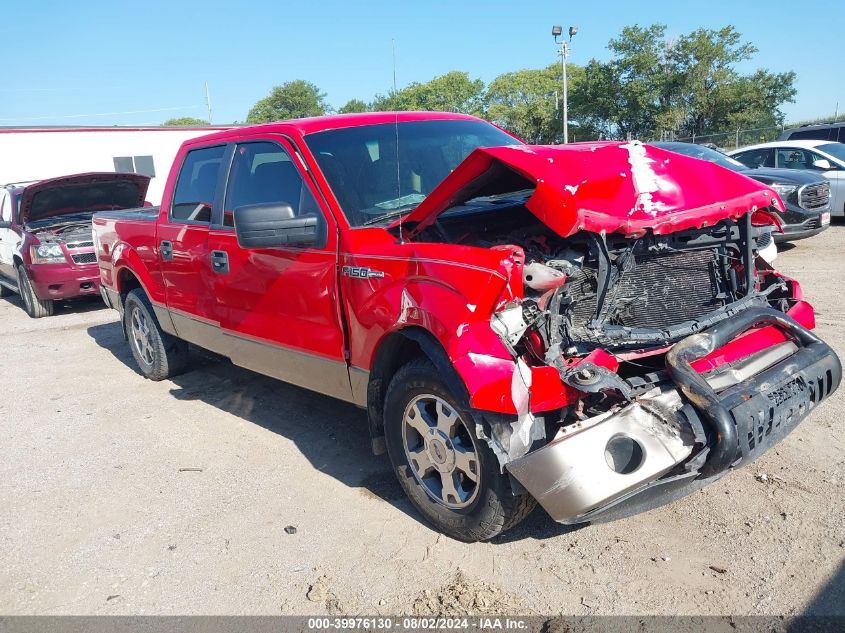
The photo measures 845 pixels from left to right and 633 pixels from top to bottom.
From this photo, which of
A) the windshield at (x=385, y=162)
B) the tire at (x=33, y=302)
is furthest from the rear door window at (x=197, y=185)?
the tire at (x=33, y=302)

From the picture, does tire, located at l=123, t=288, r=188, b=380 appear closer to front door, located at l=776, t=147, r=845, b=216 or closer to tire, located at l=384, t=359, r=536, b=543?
tire, located at l=384, t=359, r=536, b=543

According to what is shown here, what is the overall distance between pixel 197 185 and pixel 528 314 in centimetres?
313

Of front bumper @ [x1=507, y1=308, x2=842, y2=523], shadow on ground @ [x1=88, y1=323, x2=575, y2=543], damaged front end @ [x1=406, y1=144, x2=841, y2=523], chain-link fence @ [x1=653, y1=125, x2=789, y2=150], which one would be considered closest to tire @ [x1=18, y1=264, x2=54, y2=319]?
shadow on ground @ [x1=88, y1=323, x2=575, y2=543]

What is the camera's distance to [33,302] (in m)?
9.61

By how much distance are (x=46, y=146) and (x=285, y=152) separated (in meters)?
23.9

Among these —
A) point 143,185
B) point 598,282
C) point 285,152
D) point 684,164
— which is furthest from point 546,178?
point 143,185

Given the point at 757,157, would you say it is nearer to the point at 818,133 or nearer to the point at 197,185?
the point at 818,133

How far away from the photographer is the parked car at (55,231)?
9.18 meters

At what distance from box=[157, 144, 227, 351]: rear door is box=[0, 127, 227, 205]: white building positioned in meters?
18.3

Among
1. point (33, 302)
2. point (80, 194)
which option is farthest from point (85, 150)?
point (33, 302)

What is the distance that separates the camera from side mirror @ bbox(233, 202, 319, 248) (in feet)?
11.2

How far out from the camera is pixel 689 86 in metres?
41.1

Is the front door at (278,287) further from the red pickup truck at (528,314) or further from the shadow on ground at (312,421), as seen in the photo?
the shadow on ground at (312,421)

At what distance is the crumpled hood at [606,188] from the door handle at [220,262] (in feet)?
5.04
